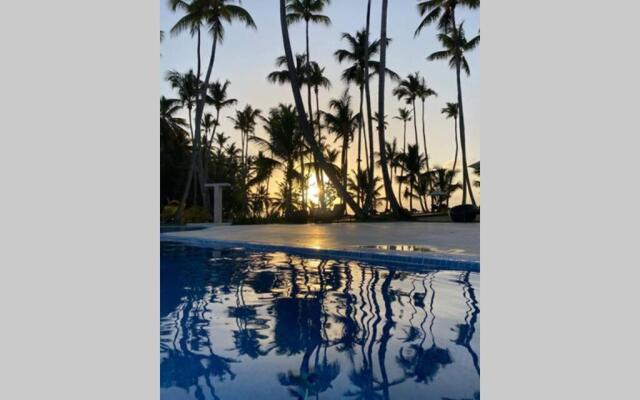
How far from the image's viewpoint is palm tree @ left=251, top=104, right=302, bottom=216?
2306cm

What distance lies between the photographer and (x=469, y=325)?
4199mm

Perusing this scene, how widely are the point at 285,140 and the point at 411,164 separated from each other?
11390 millimetres

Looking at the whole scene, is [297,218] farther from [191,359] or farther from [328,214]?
[191,359]

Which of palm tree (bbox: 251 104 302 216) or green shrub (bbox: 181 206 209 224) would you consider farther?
palm tree (bbox: 251 104 302 216)

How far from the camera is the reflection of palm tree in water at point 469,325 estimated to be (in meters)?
3.46

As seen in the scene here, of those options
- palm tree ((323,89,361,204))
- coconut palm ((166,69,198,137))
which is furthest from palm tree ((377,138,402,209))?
coconut palm ((166,69,198,137))

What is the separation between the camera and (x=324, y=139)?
2823cm

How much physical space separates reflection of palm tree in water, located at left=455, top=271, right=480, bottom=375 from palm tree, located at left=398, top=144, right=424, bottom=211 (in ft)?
85.6

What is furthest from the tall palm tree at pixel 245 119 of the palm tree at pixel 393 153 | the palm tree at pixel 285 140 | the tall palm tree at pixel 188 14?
the tall palm tree at pixel 188 14

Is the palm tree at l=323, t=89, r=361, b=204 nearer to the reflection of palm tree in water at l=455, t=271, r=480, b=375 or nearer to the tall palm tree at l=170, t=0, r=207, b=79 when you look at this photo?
the tall palm tree at l=170, t=0, r=207, b=79
